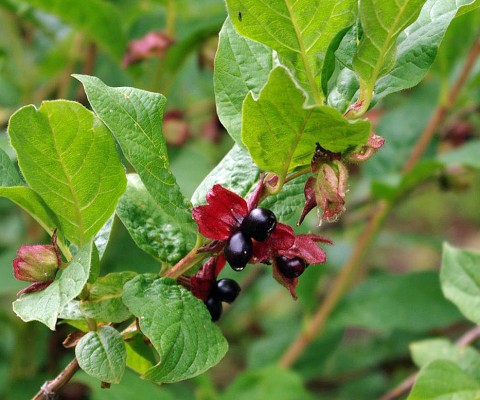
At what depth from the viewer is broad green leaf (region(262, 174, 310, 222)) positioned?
2.73 feet

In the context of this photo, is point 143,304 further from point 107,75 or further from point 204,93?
point 204,93

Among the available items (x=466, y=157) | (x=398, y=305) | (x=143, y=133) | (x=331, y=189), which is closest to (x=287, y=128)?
(x=331, y=189)

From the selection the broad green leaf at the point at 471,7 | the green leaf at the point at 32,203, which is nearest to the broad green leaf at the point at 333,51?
the broad green leaf at the point at 471,7

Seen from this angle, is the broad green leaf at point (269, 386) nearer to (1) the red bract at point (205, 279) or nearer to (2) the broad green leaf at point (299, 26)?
(1) the red bract at point (205, 279)

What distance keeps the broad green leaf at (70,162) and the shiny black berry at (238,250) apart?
14cm

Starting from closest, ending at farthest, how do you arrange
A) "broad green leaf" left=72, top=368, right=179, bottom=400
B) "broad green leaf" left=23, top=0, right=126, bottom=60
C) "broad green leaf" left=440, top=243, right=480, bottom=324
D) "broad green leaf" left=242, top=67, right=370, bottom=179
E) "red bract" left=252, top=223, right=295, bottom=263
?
1. "broad green leaf" left=242, top=67, right=370, bottom=179
2. "red bract" left=252, top=223, right=295, bottom=263
3. "broad green leaf" left=440, top=243, right=480, bottom=324
4. "broad green leaf" left=72, top=368, right=179, bottom=400
5. "broad green leaf" left=23, top=0, right=126, bottom=60

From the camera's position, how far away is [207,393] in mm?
1643

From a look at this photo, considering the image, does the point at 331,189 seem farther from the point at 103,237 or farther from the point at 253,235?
the point at 103,237

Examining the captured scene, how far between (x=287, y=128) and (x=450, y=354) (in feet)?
2.34

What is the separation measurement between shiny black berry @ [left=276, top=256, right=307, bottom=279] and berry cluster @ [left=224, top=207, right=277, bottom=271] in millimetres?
38

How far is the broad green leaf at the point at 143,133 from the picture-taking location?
75 cm

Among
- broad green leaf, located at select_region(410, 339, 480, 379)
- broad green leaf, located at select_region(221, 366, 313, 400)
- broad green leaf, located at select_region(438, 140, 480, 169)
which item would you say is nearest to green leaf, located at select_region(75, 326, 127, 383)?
broad green leaf, located at select_region(410, 339, 480, 379)

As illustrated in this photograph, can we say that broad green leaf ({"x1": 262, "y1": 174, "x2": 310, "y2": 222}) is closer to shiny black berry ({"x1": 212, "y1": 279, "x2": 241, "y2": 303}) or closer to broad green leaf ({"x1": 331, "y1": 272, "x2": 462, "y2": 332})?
shiny black berry ({"x1": 212, "y1": 279, "x2": 241, "y2": 303})

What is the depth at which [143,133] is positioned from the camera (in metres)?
0.79
